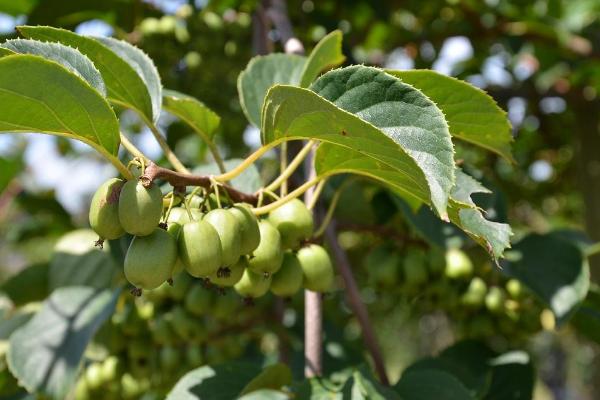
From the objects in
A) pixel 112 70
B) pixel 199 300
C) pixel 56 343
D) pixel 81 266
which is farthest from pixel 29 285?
pixel 112 70

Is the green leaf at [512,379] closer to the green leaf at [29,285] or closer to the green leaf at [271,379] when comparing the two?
the green leaf at [271,379]

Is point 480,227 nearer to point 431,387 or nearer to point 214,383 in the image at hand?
point 431,387

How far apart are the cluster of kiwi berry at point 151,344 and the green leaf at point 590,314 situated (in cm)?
72

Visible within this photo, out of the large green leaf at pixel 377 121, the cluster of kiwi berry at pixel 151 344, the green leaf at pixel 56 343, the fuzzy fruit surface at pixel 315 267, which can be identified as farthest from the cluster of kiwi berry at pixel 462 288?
the large green leaf at pixel 377 121

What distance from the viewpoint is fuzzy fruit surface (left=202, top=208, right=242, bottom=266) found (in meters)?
0.76

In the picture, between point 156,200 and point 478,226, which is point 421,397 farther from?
point 156,200

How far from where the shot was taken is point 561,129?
122 inches

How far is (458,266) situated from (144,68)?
2.43 feet

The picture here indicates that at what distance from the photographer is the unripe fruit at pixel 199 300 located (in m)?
1.25

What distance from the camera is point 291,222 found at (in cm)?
89

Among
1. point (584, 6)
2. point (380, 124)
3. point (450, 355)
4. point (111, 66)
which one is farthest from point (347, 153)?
point (584, 6)

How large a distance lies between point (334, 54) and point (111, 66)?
35 cm

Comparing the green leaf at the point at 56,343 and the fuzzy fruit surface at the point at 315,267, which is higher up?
the fuzzy fruit surface at the point at 315,267

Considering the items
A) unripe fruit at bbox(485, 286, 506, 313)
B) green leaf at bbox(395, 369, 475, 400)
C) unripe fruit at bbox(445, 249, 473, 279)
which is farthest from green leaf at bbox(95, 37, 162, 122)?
unripe fruit at bbox(485, 286, 506, 313)
